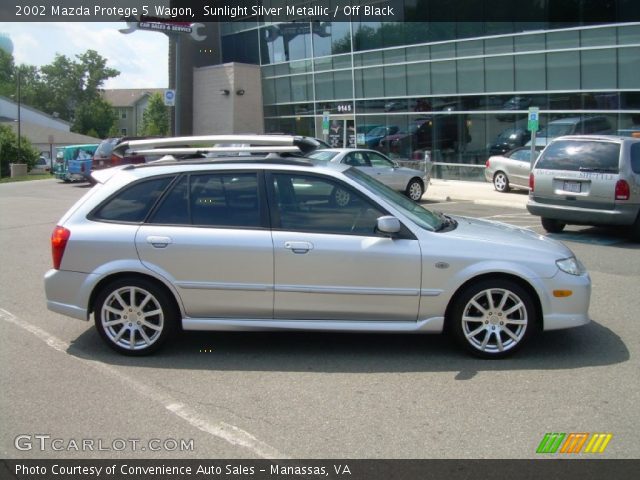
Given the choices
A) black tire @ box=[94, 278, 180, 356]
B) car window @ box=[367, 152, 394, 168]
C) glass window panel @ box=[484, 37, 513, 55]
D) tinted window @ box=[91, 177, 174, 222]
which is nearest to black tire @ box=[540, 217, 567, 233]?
car window @ box=[367, 152, 394, 168]

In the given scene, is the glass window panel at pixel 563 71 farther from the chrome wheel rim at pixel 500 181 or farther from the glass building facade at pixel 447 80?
the chrome wheel rim at pixel 500 181

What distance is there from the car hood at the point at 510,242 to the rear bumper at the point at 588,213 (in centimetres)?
549

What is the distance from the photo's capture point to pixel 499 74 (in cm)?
2275

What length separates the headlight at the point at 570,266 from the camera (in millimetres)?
5355

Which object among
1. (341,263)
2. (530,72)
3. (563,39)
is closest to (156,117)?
(530,72)

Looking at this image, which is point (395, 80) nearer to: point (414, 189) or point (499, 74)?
point (499, 74)

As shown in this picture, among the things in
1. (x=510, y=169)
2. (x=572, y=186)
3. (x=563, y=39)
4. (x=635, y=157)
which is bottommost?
(x=572, y=186)

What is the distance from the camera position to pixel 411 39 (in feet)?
84.6

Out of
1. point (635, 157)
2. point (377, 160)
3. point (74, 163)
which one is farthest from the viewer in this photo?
point (74, 163)

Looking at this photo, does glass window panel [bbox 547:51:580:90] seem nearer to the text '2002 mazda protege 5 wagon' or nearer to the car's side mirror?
the text '2002 mazda protege 5 wagon'

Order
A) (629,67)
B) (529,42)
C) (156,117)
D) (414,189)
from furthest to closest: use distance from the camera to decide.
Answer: (156,117)
(529,42)
(629,67)
(414,189)

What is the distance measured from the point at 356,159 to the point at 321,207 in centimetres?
1148

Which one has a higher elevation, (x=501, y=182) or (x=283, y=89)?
(x=283, y=89)
